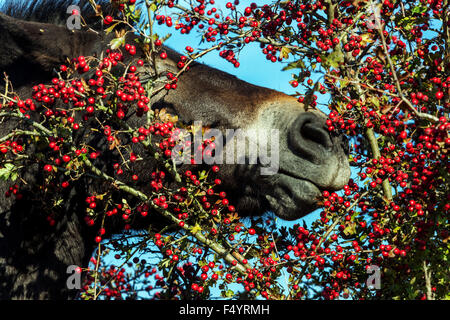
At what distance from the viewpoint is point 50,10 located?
158 inches

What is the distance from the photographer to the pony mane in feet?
12.7

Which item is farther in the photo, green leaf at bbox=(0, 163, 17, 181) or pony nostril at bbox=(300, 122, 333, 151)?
pony nostril at bbox=(300, 122, 333, 151)

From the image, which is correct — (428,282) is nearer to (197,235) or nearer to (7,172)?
(197,235)

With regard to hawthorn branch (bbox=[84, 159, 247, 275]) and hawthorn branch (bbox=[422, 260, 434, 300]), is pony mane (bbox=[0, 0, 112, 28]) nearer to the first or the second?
hawthorn branch (bbox=[84, 159, 247, 275])

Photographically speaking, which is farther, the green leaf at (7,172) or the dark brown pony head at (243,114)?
the dark brown pony head at (243,114)

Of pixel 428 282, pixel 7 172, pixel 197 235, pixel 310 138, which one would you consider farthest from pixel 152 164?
pixel 428 282

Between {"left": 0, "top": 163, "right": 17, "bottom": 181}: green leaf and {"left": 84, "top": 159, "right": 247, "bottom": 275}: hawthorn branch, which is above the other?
{"left": 0, "top": 163, "right": 17, "bottom": 181}: green leaf

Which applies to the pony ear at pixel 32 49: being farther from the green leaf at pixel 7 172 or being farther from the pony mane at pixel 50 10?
→ the green leaf at pixel 7 172

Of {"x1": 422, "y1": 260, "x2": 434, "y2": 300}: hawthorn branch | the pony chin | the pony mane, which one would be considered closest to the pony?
the pony chin

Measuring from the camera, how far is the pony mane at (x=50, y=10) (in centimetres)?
388

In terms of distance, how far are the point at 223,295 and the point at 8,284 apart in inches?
58.5

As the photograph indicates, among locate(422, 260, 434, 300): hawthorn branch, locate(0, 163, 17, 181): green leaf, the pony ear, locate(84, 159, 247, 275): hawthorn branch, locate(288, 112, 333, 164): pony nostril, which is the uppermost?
the pony ear

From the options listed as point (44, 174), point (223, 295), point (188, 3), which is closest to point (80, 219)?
point (44, 174)

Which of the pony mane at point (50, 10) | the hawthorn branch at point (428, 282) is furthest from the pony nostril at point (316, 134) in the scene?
the pony mane at point (50, 10)
